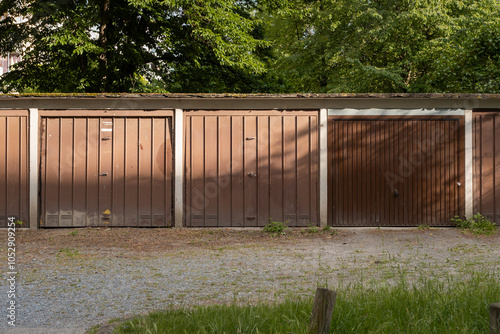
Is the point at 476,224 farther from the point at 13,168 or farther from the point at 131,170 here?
the point at 13,168

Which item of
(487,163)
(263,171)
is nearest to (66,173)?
(263,171)

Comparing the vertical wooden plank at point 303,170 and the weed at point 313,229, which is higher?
the vertical wooden plank at point 303,170

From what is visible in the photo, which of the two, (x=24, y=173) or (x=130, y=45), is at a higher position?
(x=130, y=45)

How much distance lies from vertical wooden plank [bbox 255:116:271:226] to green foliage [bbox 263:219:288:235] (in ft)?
0.61

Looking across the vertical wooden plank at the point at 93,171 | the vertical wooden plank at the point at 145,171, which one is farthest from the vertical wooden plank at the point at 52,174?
the vertical wooden plank at the point at 145,171

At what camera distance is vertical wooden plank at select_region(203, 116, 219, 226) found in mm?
9867

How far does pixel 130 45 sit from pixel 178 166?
6.97 meters

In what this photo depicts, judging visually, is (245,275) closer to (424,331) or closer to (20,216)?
(424,331)

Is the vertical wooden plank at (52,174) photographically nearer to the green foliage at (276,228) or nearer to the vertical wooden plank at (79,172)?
the vertical wooden plank at (79,172)

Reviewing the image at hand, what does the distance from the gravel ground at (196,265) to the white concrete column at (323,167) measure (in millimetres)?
425

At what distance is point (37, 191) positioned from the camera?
980 centimetres

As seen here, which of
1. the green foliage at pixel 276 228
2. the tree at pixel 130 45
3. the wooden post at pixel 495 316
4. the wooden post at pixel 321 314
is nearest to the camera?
the wooden post at pixel 495 316

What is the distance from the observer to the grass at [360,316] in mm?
3508

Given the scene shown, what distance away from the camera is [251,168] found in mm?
9930
